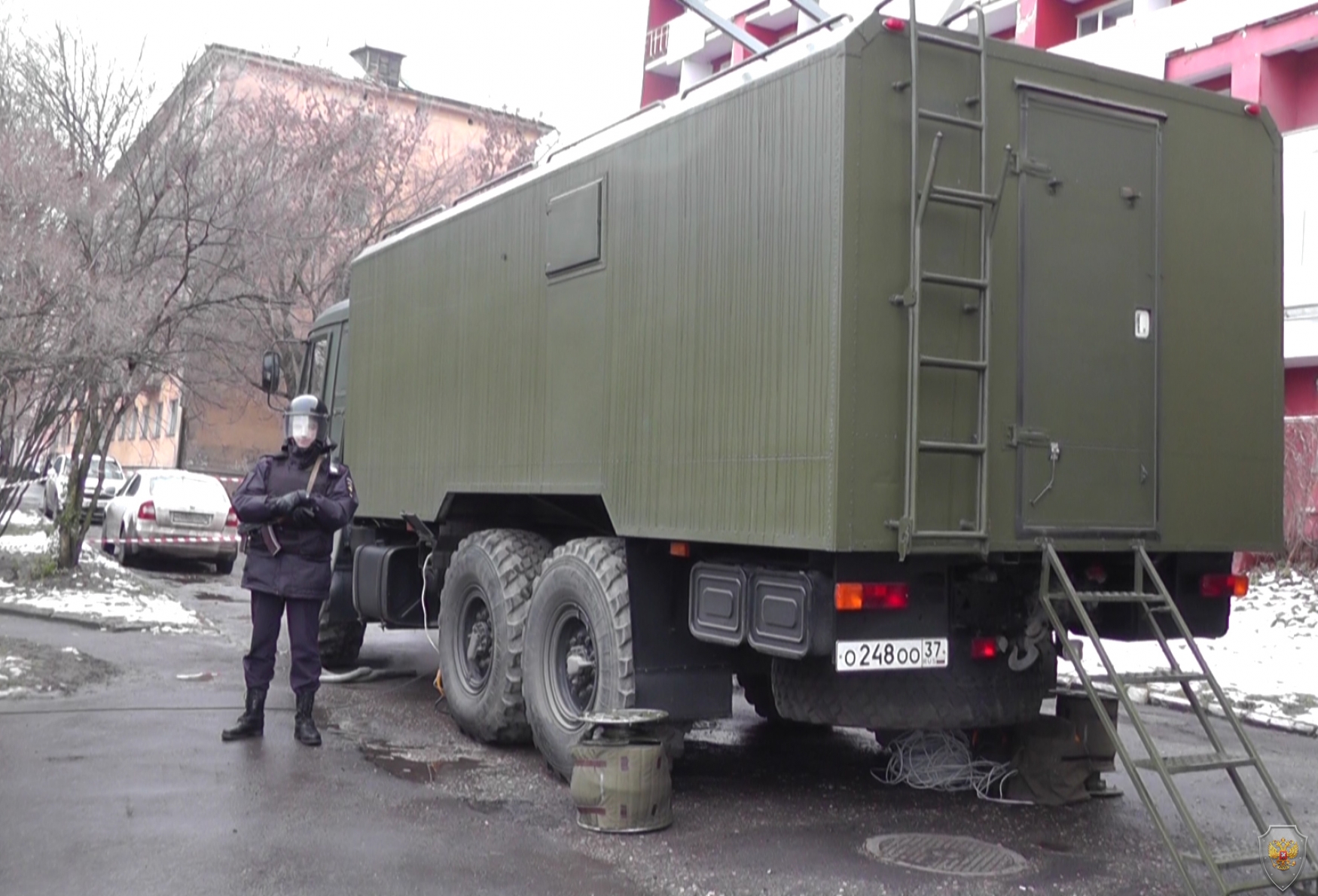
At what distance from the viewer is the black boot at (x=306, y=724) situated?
8086mm

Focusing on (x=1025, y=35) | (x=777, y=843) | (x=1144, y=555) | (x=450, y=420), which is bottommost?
(x=777, y=843)

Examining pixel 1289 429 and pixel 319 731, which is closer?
pixel 319 731

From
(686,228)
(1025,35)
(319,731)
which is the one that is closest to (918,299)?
(686,228)

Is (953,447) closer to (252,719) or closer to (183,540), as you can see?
(252,719)

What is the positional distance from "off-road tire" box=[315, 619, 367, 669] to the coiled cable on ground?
5160 mm

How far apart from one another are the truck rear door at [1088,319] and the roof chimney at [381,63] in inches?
1091

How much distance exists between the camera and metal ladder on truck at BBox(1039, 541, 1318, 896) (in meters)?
5.29

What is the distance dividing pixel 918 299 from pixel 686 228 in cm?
143

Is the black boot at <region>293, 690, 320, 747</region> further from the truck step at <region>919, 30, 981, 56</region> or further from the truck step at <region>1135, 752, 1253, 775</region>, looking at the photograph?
the truck step at <region>919, 30, 981, 56</region>

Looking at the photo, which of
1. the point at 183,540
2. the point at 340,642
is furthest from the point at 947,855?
the point at 183,540

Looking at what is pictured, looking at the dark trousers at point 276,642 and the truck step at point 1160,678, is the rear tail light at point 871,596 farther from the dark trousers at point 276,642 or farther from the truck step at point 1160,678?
the dark trousers at point 276,642

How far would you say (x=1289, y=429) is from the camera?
1582 centimetres

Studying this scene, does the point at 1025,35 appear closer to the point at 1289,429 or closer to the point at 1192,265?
the point at 1289,429

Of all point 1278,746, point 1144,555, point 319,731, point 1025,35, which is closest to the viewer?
point 1144,555
